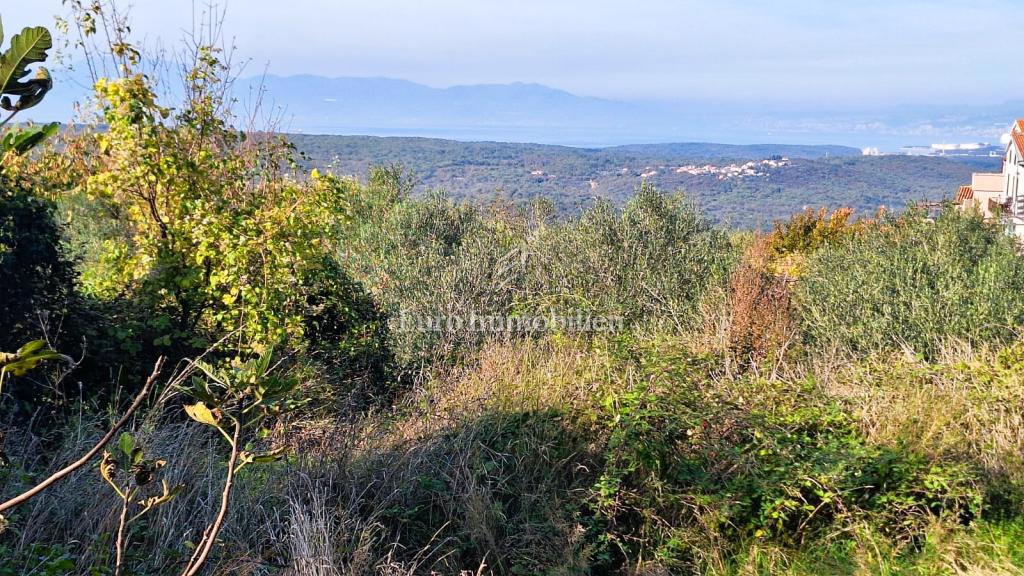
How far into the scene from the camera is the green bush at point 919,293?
8.09 metres

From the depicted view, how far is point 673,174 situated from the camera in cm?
8056

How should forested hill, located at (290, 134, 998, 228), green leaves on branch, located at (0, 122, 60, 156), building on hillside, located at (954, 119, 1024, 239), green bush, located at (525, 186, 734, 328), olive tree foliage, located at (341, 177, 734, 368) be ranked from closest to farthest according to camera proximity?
green leaves on branch, located at (0, 122, 60, 156) < olive tree foliage, located at (341, 177, 734, 368) < green bush, located at (525, 186, 734, 328) < building on hillside, located at (954, 119, 1024, 239) < forested hill, located at (290, 134, 998, 228)

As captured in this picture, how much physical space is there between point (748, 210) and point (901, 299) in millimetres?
60327

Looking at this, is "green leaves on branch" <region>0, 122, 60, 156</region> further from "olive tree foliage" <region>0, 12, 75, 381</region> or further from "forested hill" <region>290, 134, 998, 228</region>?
"forested hill" <region>290, 134, 998, 228</region>

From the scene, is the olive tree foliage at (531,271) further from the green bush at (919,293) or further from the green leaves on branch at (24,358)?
the green leaves on branch at (24,358)

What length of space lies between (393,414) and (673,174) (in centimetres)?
7849

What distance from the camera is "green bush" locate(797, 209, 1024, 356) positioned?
8094mm

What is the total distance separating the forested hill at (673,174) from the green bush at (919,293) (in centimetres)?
5134

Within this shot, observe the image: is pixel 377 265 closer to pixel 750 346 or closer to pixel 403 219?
pixel 403 219

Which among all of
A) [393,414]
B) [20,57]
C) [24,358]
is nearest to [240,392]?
[24,358]

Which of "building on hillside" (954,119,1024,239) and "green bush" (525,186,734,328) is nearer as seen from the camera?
"green bush" (525,186,734,328)

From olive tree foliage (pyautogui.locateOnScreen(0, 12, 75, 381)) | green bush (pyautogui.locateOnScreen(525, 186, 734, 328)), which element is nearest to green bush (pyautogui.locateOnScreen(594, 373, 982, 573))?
olive tree foliage (pyautogui.locateOnScreen(0, 12, 75, 381))

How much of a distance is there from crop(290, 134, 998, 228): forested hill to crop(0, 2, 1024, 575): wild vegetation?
A: 175 feet

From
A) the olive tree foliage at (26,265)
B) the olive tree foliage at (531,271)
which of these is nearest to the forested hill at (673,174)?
the olive tree foliage at (531,271)
